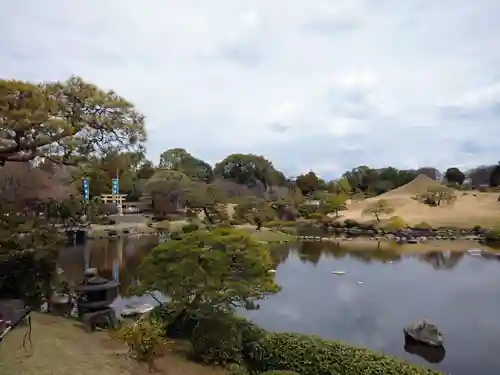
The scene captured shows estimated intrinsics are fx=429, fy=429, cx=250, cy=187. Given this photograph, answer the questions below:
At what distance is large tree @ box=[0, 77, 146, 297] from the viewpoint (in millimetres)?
6639

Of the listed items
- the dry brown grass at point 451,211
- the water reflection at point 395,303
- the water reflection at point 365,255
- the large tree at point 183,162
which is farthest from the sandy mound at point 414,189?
the water reflection at point 395,303

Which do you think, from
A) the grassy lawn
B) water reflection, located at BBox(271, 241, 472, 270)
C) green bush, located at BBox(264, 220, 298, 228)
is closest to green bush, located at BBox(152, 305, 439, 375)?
the grassy lawn

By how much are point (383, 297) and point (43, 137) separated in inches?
448

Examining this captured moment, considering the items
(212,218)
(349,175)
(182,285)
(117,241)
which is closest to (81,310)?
(182,285)

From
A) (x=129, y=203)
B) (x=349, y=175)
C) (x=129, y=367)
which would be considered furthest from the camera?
(x=349, y=175)

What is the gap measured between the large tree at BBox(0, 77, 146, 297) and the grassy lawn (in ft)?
5.20

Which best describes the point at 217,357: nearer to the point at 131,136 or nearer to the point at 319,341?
the point at 319,341

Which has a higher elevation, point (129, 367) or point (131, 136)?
point (131, 136)

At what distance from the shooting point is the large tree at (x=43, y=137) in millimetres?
6639

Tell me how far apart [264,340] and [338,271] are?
1137 cm

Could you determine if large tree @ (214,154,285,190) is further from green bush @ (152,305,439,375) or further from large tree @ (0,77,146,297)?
green bush @ (152,305,439,375)

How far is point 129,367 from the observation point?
636cm

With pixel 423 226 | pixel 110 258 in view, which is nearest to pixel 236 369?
pixel 110 258

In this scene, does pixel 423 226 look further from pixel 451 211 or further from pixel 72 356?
pixel 72 356
